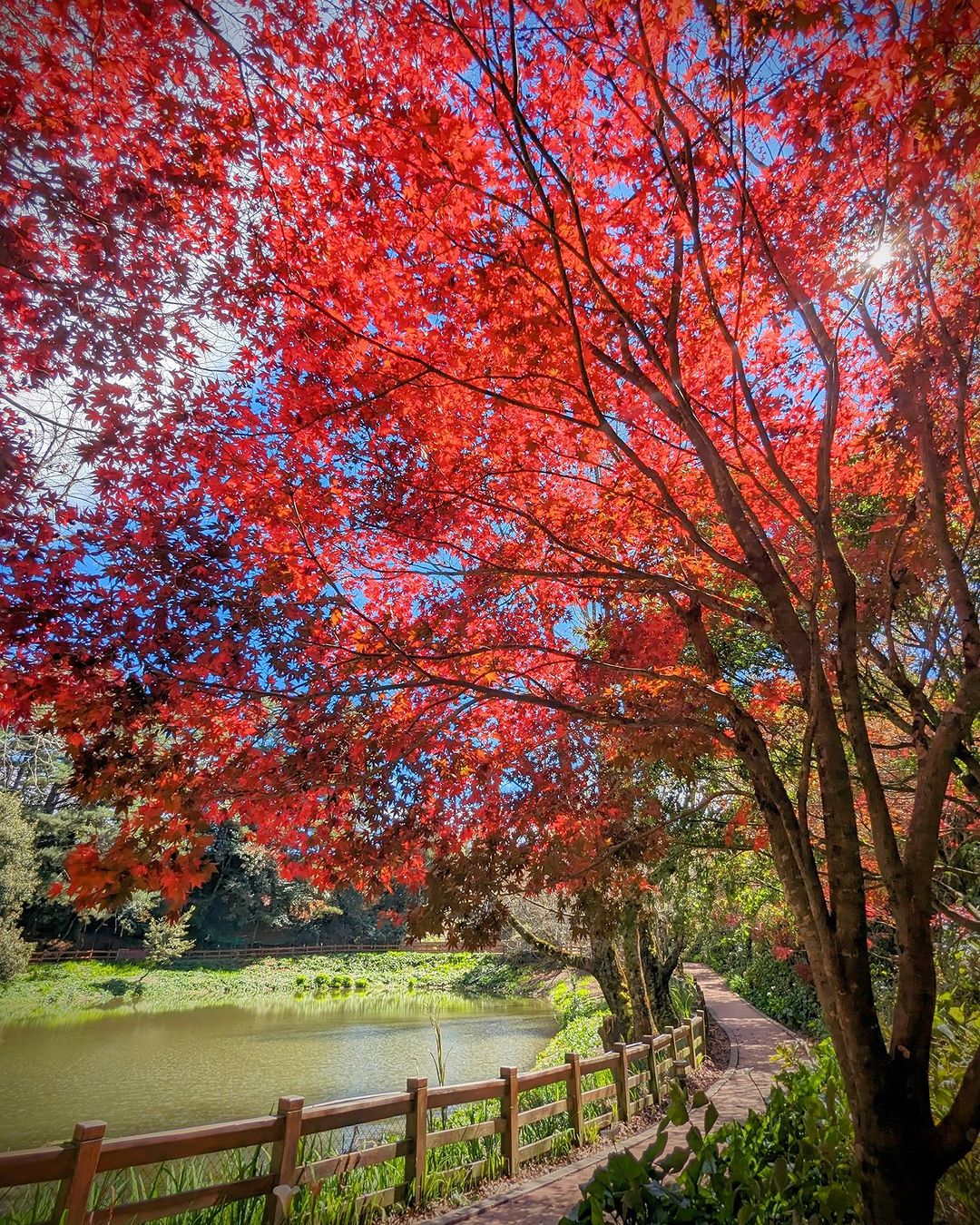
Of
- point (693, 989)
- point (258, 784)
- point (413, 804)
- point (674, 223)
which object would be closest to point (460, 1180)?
point (413, 804)

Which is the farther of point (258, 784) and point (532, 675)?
point (532, 675)

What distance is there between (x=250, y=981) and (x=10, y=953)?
993 centimetres

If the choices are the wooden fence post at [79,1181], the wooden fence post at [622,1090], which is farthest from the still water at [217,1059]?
the wooden fence post at [79,1181]

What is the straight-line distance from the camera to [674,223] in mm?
3645

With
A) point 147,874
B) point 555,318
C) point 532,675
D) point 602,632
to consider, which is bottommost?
point 147,874

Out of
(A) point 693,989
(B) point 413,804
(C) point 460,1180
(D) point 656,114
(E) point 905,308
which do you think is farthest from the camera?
(A) point 693,989

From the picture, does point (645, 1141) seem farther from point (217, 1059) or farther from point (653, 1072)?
point (217, 1059)

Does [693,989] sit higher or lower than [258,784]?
lower

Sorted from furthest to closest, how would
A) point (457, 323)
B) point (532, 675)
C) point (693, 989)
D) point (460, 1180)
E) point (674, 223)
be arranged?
point (693, 989), point (532, 675), point (460, 1180), point (457, 323), point (674, 223)

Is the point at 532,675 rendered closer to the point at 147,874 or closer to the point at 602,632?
the point at 602,632

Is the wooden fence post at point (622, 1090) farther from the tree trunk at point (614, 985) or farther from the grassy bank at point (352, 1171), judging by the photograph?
the tree trunk at point (614, 985)

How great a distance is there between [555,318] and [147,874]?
12.7 feet

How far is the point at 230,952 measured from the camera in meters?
31.9

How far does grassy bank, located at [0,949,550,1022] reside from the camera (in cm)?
2159
